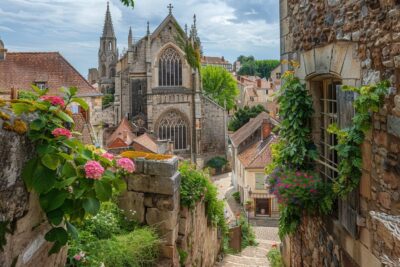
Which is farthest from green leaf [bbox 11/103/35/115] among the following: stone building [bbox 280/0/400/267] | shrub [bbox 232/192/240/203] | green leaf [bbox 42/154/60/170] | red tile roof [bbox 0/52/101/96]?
shrub [bbox 232/192/240/203]

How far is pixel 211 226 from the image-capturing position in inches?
385

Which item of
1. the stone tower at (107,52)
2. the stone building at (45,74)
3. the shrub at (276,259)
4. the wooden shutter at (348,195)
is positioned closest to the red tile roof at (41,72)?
the stone building at (45,74)

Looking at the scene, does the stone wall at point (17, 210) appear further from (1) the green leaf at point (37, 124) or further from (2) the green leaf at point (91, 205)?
(2) the green leaf at point (91, 205)

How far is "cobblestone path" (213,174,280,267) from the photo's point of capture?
37.0 feet

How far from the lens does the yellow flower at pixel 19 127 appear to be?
2.49m

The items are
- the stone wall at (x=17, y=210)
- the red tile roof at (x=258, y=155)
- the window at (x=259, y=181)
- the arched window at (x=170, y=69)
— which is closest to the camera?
the stone wall at (x=17, y=210)

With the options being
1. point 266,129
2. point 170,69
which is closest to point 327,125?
point 266,129

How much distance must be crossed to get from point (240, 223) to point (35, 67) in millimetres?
14309

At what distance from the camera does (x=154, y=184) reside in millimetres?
5910

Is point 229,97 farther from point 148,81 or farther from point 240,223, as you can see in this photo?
point 240,223

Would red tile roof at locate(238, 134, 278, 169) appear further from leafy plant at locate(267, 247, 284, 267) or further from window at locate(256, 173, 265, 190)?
leafy plant at locate(267, 247, 284, 267)

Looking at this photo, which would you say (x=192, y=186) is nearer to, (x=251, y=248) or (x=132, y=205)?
(x=132, y=205)

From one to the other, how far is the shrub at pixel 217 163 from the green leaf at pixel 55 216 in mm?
34389

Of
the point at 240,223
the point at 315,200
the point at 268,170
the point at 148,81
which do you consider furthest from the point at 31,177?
the point at 148,81
